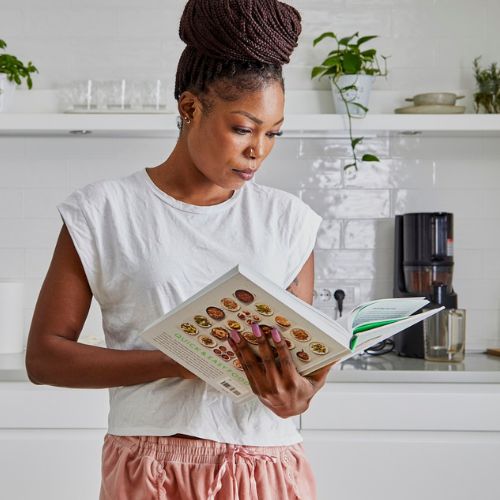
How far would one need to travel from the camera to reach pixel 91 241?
121 centimetres

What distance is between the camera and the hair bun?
1149mm

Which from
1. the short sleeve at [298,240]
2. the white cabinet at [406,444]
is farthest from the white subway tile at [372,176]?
the short sleeve at [298,240]

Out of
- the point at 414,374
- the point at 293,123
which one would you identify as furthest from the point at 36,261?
the point at 414,374

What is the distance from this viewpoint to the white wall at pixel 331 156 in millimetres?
2969

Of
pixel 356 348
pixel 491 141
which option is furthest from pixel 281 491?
pixel 491 141

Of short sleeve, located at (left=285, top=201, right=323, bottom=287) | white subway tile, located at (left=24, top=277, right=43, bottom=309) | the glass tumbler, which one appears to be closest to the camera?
short sleeve, located at (left=285, top=201, right=323, bottom=287)

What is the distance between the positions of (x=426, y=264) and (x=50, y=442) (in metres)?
1.25

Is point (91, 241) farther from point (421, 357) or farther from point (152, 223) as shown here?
point (421, 357)

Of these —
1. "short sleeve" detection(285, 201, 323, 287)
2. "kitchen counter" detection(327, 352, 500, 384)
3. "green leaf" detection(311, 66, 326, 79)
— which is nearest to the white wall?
"green leaf" detection(311, 66, 326, 79)

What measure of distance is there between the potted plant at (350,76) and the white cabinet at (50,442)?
1134mm

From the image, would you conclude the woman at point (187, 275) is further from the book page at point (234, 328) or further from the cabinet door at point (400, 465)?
the cabinet door at point (400, 465)

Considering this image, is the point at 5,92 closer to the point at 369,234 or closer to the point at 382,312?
the point at 369,234

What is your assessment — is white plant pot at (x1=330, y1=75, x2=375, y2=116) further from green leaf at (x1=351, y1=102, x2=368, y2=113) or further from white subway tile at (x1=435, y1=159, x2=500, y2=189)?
white subway tile at (x1=435, y1=159, x2=500, y2=189)

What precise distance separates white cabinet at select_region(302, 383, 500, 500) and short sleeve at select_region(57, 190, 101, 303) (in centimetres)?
120
